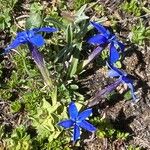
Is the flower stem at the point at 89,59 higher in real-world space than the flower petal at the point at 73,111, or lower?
higher

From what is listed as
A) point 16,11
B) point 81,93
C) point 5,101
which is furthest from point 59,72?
point 16,11

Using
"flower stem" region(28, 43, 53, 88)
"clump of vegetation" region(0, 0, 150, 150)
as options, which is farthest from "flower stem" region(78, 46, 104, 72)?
"flower stem" region(28, 43, 53, 88)

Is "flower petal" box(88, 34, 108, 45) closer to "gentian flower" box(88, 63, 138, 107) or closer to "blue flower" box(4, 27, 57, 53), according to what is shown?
"gentian flower" box(88, 63, 138, 107)

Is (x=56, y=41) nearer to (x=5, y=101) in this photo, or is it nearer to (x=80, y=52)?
(x=80, y=52)

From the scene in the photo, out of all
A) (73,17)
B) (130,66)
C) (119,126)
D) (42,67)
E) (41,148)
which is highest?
(73,17)

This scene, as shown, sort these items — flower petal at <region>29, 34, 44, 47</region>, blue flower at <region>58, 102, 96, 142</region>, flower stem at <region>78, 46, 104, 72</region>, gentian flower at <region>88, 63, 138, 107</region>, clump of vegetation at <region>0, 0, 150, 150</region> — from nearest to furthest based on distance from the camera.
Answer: flower petal at <region>29, 34, 44, 47</region>, blue flower at <region>58, 102, 96, 142</region>, gentian flower at <region>88, 63, 138, 107</region>, clump of vegetation at <region>0, 0, 150, 150</region>, flower stem at <region>78, 46, 104, 72</region>

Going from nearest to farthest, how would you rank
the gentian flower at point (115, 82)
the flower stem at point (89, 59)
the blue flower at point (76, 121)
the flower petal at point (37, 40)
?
the flower petal at point (37, 40) → the blue flower at point (76, 121) → the gentian flower at point (115, 82) → the flower stem at point (89, 59)

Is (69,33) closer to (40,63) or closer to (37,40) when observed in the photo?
(40,63)

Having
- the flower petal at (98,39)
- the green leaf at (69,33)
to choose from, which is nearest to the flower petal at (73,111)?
the flower petal at (98,39)

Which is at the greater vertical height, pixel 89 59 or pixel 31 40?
pixel 89 59

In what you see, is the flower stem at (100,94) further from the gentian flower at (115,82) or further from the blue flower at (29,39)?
the blue flower at (29,39)

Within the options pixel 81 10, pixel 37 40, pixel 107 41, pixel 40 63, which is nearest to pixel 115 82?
pixel 107 41
